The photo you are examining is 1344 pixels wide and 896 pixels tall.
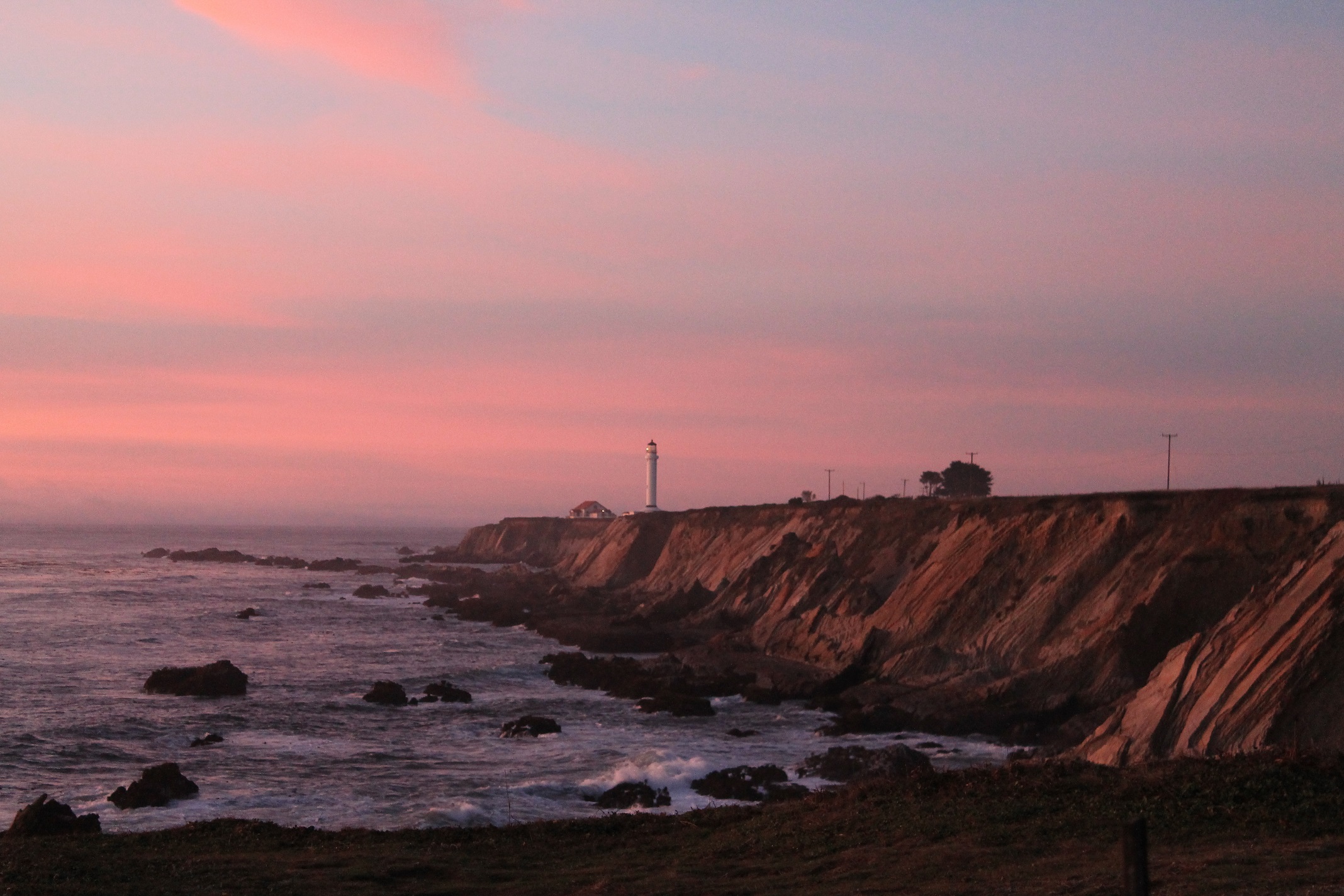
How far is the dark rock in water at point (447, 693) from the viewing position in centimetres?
3534

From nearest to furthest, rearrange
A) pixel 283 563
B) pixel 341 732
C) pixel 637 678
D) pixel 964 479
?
pixel 341 732 → pixel 637 678 → pixel 964 479 → pixel 283 563

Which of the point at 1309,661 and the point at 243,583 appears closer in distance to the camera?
the point at 1309,661

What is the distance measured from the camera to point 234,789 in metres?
23.3

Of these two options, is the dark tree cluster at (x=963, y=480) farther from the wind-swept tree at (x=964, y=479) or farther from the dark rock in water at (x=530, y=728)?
the dark rock in water at (x=530, y=728)

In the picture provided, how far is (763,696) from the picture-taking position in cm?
3531

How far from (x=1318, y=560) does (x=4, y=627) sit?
59.7 meters

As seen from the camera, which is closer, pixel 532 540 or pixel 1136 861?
pixel 1136 861

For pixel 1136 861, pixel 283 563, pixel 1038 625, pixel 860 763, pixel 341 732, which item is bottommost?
pixel 283 563

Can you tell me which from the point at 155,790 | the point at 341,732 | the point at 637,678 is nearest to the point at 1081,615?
the point at 637,678

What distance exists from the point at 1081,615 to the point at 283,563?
4156 inches

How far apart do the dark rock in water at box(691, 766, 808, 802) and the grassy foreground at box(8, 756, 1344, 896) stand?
550cm

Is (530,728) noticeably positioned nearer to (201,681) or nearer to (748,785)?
(748,785)

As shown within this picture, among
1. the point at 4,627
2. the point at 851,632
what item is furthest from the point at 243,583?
the point at 851,632

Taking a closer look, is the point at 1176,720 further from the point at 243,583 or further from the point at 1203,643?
the point at 243,583
